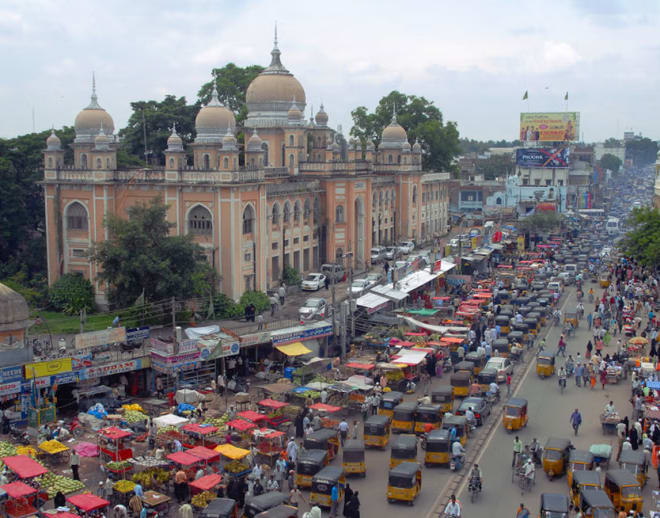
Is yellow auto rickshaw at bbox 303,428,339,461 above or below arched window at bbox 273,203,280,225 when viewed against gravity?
below

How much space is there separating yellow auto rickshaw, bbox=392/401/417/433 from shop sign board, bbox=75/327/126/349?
35.3 feet

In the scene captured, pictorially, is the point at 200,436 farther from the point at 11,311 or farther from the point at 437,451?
the point at 11,311

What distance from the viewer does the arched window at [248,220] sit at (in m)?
40.9

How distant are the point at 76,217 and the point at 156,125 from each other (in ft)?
73.9

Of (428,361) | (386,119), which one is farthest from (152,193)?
(386,119)

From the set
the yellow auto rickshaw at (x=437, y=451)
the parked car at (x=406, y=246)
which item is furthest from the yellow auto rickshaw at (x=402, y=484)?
the parked car at (x=406, y=246)

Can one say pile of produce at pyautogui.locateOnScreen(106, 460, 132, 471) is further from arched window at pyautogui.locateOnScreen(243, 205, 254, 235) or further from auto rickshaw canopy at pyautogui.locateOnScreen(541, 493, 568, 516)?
arched window at pyautogui.locateOnScreen(243, 205, 254, 235)

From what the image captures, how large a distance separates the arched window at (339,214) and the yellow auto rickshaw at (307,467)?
33.0 meters

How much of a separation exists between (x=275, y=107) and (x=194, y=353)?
28.3 meters

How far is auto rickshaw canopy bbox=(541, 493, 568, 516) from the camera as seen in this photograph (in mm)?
18328

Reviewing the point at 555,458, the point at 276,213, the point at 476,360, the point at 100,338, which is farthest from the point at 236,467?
the point at 276,213

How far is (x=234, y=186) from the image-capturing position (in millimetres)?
39312

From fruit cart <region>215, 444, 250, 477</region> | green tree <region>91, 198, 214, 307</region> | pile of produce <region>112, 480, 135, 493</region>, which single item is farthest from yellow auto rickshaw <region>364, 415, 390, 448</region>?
green tree <region>91, 198, 214, 307</region>

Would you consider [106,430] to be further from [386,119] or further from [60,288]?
[386,119]
